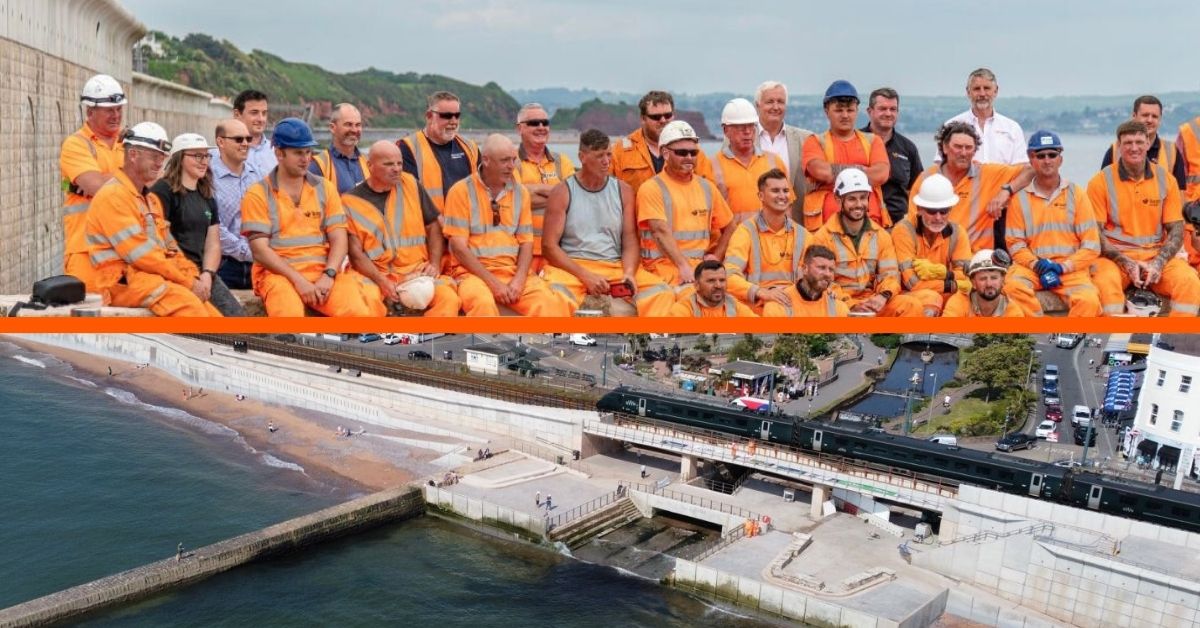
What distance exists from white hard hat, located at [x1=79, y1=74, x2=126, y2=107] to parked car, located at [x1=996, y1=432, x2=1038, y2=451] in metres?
13.9

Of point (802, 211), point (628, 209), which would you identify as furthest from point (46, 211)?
point (802, 211)

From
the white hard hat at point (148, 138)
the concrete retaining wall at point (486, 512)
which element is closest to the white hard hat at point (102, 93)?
the white hard hat at point (148, 138)

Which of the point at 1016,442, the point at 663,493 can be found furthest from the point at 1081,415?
the point at 663,493

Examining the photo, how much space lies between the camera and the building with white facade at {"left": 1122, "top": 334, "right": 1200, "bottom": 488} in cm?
1370

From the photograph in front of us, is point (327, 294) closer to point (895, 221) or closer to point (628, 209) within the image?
point (628, 209)

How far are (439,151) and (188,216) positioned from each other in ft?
4.51

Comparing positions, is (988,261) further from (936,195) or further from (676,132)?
(676,132)

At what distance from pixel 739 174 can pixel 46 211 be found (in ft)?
18.8

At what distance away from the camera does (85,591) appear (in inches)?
531

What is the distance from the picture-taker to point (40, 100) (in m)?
8.00

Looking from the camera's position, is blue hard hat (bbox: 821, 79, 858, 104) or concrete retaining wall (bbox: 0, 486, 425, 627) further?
concrete retaining wall (bbox: 0, 486, 425, 627)

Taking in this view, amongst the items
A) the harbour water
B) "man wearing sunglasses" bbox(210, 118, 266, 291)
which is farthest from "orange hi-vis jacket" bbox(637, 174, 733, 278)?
the harbour water

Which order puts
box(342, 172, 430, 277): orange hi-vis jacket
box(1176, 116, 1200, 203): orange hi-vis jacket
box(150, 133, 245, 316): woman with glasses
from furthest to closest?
box(1176, 116, 1200, 203): orange hi-vis jacket
box(342, 172, 430, 277): orange hi-vis jacket
box(150, 133, 245, 316): woman with glasses

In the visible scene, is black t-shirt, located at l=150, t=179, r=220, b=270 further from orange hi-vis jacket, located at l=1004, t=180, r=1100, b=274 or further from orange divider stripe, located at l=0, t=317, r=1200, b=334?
orange hi-vis jacket, located at l=1004, t=180, r=1100, b=274
